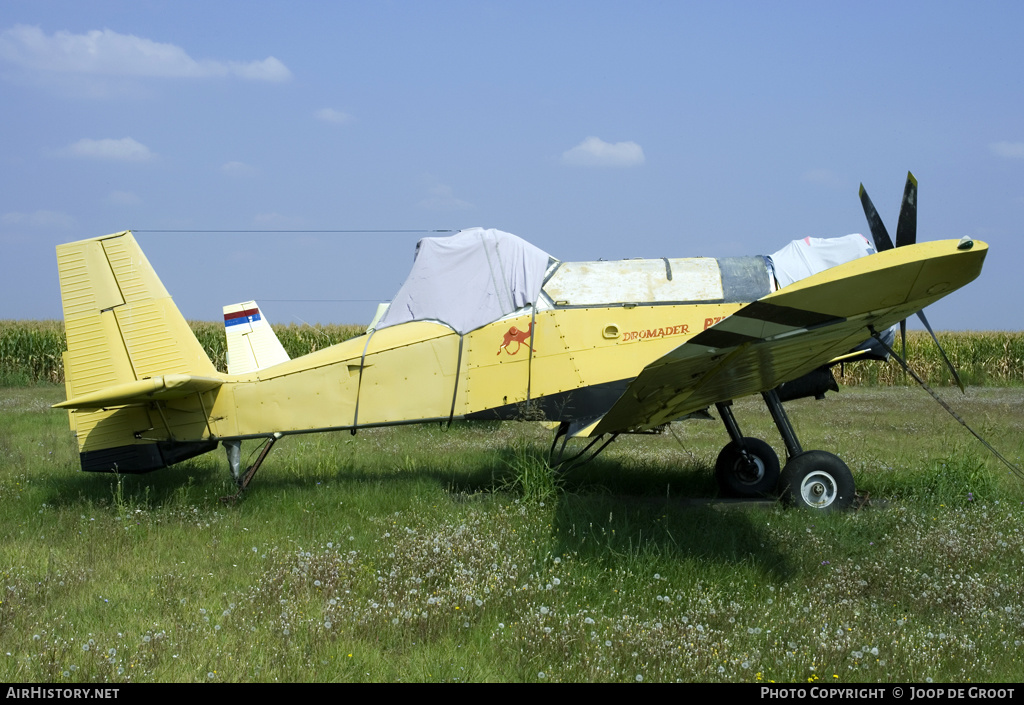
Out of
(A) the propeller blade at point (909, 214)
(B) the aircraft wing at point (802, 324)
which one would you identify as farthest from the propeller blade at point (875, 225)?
(B) the aircraft wing at point (802, 324)

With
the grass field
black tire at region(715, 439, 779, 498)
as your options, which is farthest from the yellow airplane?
black tire at region(715, 439, 779, 498)

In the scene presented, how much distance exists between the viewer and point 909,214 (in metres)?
5.79

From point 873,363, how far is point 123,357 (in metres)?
22.4

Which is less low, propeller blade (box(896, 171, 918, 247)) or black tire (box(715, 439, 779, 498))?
propeller blade (box(896, 171, 918, 247))

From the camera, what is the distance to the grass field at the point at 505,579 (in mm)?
4180

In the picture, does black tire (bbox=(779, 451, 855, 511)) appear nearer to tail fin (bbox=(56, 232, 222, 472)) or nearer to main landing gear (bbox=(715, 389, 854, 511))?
main landing gear (bbox=(715, 389, 854, 511))

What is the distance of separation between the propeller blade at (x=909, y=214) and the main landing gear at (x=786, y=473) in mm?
1960

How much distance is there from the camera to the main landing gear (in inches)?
277

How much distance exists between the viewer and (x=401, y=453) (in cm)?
1066

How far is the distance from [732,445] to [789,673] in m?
4.36

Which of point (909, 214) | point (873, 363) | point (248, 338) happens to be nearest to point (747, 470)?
point (909, 214)

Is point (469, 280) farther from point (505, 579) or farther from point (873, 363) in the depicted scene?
point (873, 363)

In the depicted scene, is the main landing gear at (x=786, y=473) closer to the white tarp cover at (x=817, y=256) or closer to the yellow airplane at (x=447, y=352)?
the yellow airplane at (x=447, y=352)

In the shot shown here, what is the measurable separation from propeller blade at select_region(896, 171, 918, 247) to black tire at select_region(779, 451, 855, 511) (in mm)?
2218
